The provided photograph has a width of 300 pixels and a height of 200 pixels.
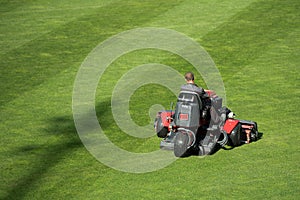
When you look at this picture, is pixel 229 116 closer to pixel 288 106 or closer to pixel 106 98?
pixel 288 106

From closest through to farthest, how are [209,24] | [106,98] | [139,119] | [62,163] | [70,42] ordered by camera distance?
[62,163], [139,119], [106,98], [70,42], [209,24]

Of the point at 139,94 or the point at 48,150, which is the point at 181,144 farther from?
the point at 139,94

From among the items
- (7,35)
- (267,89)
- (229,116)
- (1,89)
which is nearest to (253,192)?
(229,116)

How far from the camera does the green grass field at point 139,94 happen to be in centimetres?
1084

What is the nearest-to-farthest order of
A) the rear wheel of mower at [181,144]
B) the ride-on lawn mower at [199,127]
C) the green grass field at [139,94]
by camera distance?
1. the green grass field at [139,94]
2. the rear wheel of mower at [181,144]
3. the ride-on lawn mower at [199,127]

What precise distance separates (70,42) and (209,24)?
4632 mm

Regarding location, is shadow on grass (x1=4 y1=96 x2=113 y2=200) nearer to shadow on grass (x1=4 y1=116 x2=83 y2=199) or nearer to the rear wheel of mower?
shadow on grass (x1=4 y1=116 x2=83 y2=199)

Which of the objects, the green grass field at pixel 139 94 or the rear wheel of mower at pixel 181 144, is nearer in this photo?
the green grass field at pixel 139 94

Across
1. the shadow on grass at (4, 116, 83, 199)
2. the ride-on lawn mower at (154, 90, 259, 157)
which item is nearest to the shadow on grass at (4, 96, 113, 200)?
the shadow on grass at (4, 116, 83, 199)

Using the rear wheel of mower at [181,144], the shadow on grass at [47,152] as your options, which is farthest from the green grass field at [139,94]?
the rear wheel of mower at [181,144]

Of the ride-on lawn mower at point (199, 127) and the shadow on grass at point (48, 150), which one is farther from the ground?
the ride-on lawn mower at point (199, 127)

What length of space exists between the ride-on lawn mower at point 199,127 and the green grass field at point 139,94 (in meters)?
0.22

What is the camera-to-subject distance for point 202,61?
58.6 feet

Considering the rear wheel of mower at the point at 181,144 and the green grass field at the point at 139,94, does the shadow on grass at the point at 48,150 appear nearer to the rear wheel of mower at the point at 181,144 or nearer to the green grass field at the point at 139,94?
the green grass field at the point at 139,94
